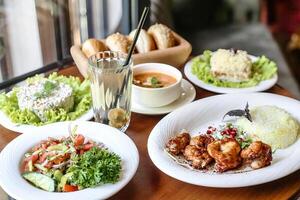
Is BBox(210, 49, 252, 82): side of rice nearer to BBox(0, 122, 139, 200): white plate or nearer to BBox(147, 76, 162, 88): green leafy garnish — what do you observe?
BBox(147, 76, 162, 88): green leafy garnish

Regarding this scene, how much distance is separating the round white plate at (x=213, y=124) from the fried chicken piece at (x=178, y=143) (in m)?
0.02

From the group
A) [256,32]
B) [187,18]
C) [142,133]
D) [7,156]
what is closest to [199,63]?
[142,133]

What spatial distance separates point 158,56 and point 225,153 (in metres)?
0.44

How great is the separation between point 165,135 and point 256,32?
2.32 m

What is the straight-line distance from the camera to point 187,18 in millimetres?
3002

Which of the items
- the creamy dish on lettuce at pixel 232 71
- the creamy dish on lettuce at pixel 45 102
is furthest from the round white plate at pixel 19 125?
the creamy dish on lettuce at pixel 232 71

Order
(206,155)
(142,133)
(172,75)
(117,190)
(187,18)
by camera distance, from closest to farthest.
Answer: (117,190) → (206,155) → (142,133) → (172,75) → (187,18)

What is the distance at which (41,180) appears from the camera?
0.87 meters

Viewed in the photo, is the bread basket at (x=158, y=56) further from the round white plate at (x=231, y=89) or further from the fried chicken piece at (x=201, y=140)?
the fried chicken piece at (x=201, y=140)

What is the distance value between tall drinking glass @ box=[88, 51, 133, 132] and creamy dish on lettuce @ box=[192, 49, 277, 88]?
11.6 inches

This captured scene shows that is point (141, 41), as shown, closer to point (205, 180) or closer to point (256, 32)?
point (205, 180)

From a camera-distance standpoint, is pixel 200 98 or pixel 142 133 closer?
pixel 142 133

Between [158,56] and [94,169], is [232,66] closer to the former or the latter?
[158,56]

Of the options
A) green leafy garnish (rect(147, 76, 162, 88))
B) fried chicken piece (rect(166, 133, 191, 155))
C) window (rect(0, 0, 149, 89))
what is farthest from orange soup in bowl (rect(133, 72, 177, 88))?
window (rect(0, 0, 149, 89))
